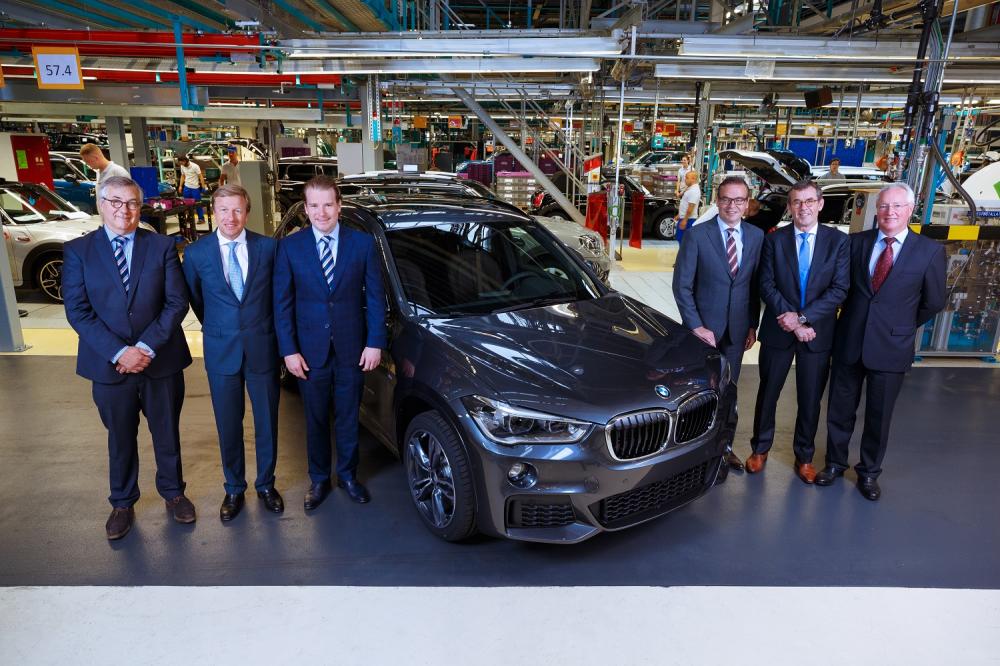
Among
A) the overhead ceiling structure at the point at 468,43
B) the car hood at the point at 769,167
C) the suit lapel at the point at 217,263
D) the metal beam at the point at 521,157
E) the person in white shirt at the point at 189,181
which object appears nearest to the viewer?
the suit lapel at the point at 217,263

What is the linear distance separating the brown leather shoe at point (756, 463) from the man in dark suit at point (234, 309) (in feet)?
9.38

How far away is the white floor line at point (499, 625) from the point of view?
2.53m

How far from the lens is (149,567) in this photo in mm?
3049

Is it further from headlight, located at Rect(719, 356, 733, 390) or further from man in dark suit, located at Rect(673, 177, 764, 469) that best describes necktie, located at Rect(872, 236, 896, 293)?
headlight, located at Rect(719, 356, 733, 390)

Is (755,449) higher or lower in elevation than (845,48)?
lower

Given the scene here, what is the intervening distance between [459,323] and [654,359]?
3.27 ft

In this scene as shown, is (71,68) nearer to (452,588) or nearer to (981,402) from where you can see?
(452,588)

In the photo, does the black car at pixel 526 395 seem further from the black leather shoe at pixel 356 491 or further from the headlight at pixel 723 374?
the black leather shoe at pixel 356 491

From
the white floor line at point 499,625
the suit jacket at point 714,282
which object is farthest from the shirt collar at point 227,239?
the suit jacket at point 714,282

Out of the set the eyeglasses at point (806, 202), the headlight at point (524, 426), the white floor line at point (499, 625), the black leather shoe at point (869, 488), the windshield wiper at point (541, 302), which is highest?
the eyeglasses at point (806, 202)

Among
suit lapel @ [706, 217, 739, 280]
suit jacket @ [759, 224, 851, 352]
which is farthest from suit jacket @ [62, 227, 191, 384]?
suit jacket @ [759, 224, 851, 352]

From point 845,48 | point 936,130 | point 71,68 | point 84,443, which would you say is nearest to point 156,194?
point 71,68

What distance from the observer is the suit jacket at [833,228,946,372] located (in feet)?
11.4

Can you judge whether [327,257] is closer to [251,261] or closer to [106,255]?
[251,261]
